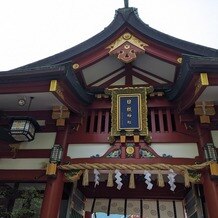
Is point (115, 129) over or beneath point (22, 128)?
over

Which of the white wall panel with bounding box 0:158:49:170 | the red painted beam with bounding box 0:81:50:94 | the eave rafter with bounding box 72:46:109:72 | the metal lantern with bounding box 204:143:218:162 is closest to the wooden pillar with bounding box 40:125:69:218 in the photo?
the white wall panel with bounding box 0:158:49:170

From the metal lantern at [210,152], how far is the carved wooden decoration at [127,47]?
3298 millimetres

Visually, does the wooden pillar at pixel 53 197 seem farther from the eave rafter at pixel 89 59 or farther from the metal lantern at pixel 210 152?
the metal lantern at pixel 210 152

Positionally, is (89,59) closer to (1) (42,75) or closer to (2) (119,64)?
(2) (119,64)

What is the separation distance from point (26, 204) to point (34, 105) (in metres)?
2.90

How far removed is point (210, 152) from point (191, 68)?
2156 mm

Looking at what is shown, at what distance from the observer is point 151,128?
7.62 meters

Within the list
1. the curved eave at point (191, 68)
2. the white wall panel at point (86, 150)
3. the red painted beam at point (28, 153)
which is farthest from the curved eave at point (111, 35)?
the white wall panel at point (86, 150)

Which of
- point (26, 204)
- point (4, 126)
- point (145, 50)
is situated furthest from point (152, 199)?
point (4, 126)

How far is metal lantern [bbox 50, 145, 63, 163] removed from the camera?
22.7 feet

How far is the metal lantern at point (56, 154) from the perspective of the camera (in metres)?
6.91

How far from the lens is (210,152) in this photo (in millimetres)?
6461

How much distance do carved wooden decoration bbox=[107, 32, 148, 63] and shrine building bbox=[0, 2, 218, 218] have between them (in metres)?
0.03

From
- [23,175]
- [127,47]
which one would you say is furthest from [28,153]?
[127,47]
